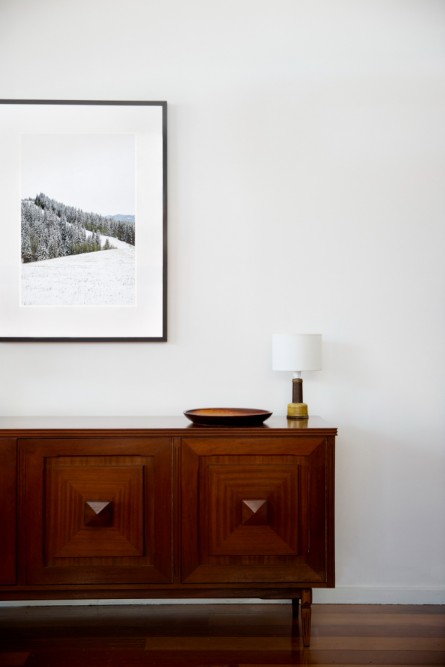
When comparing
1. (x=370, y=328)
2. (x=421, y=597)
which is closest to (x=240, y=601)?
(x=421, y=597)

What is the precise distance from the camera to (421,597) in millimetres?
2977

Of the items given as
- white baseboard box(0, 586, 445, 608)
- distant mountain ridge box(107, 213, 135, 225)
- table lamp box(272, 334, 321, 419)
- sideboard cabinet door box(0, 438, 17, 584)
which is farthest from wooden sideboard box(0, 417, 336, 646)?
distant mountain ridge box(107, 213, 135, 225)

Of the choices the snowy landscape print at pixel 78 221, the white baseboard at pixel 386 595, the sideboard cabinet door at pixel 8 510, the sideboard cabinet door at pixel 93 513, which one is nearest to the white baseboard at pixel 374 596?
the white baseboard at pixel 386 595

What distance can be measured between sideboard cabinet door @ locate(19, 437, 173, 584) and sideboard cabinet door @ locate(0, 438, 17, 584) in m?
0.03

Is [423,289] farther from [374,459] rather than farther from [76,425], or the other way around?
[76,425]

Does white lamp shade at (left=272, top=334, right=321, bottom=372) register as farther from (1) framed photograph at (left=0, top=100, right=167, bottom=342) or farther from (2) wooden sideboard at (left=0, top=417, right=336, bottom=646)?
(1) framed photograph at (left=0, top=100, right=167, bottom=342)

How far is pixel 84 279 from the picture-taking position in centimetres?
301

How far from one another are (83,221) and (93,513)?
1.29 meters

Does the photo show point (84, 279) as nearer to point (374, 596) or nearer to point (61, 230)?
point (61, 230)

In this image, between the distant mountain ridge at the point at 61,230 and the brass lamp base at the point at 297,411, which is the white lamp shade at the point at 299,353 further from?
the distant mountain ridge at the point at 61,230

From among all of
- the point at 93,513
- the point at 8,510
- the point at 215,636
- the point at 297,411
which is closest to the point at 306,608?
the point at 215,636

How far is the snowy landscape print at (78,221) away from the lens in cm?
299

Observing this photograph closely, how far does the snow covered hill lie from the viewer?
9.85 ft

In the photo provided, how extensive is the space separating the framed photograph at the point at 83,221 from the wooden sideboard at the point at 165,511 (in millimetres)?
648
